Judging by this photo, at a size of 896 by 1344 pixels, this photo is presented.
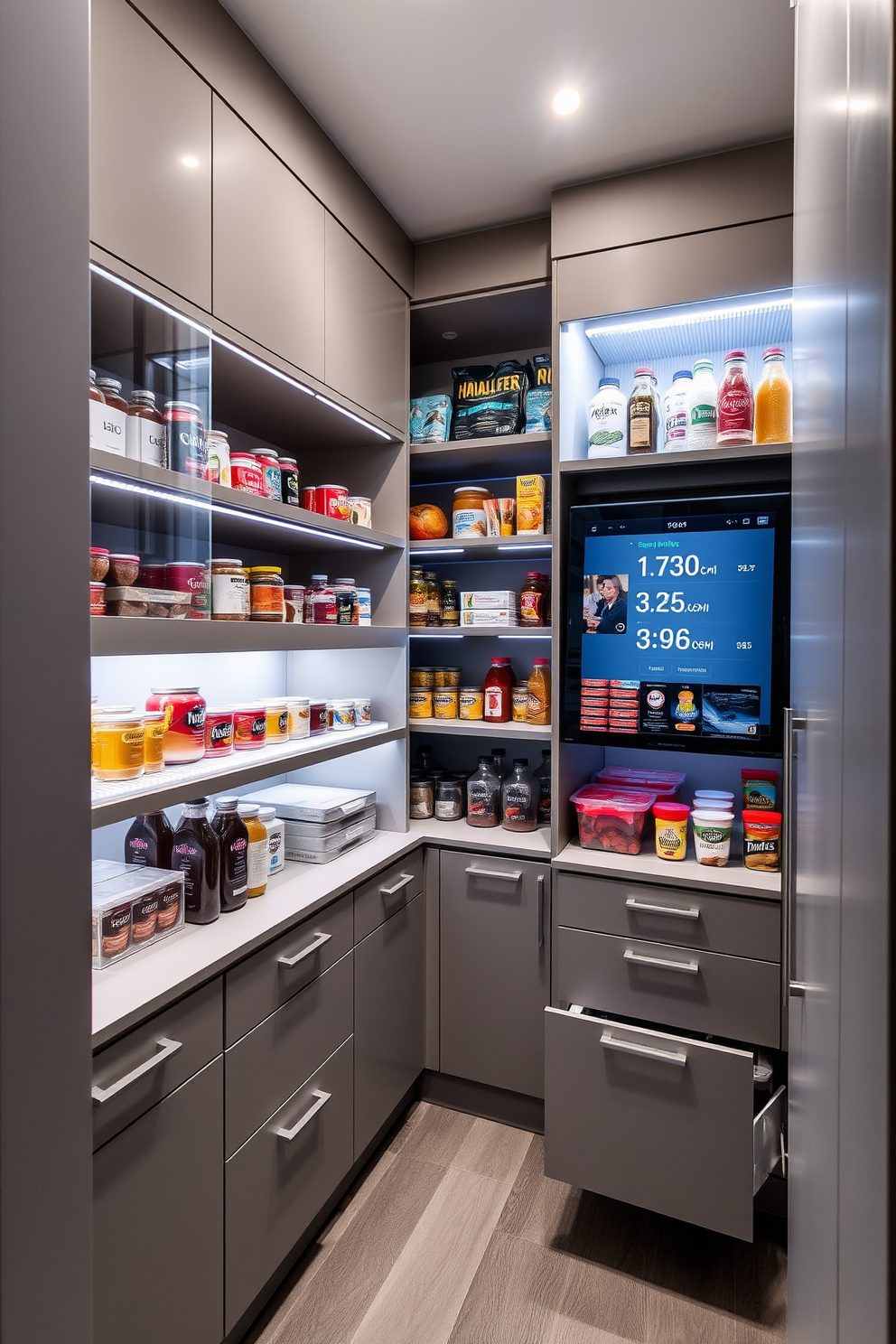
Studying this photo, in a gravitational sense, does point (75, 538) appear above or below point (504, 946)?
above

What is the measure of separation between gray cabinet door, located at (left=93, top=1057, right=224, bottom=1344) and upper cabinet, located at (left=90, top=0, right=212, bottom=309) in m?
1.50

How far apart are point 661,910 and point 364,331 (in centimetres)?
182

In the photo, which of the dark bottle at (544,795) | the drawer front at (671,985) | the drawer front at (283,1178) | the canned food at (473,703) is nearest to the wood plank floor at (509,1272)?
the drawer front at (283,1178)

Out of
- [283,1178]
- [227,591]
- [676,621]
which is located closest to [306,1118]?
[283,1178]

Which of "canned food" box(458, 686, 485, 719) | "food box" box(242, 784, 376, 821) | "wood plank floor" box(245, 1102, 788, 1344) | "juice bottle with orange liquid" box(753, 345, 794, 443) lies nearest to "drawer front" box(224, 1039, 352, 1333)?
"wood plank floor" box(245, 1102, 788, 1344)

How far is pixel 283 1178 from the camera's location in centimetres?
158

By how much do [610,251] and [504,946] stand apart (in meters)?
2.05

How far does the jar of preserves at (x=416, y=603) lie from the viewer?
238 cm

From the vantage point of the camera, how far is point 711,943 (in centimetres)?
185

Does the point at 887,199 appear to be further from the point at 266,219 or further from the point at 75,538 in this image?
the point at 266,219

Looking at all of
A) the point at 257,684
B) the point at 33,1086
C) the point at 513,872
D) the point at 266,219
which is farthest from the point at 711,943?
the point at 266,219

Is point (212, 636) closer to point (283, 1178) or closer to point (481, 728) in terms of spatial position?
point (481, 728)

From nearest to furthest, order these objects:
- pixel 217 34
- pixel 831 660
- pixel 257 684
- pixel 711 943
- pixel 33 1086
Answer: pixel 831 660 < pixel 33 1086 < pixel 217 34 < pixel 711 943 < pixel 257 684

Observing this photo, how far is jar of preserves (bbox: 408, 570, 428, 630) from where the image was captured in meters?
2.38
